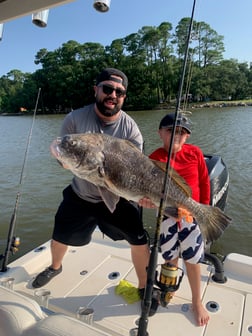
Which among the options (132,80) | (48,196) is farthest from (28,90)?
(48,196)

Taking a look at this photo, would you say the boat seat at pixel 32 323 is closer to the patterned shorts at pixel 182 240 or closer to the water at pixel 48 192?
the patterned shorts at pixel 182 240

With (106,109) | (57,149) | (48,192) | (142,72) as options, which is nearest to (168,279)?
(57,149)

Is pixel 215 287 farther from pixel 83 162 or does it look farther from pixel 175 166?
pixel 83 162

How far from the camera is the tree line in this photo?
182ft

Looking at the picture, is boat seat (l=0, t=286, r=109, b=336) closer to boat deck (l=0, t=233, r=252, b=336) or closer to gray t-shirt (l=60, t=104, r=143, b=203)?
boat deck (l=0, t=233, r=252, b=336)

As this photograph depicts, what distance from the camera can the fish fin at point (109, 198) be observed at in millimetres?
2346

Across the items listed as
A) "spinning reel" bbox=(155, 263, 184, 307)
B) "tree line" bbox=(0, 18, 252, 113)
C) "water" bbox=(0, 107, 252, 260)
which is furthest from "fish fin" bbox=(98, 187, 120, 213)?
"tree line" bbox=(0, 18, 252, 113)

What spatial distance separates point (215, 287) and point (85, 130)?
2.20 meters

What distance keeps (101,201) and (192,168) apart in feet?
3.14

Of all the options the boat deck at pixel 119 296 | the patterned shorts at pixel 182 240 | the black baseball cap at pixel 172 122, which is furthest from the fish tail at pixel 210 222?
the boat deck at pixel 119 296

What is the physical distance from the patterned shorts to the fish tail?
0.14 meters

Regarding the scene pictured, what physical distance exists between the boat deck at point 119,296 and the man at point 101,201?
41 centimetres

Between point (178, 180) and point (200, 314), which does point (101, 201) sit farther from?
point (200, 314)

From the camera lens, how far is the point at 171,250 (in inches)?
104
